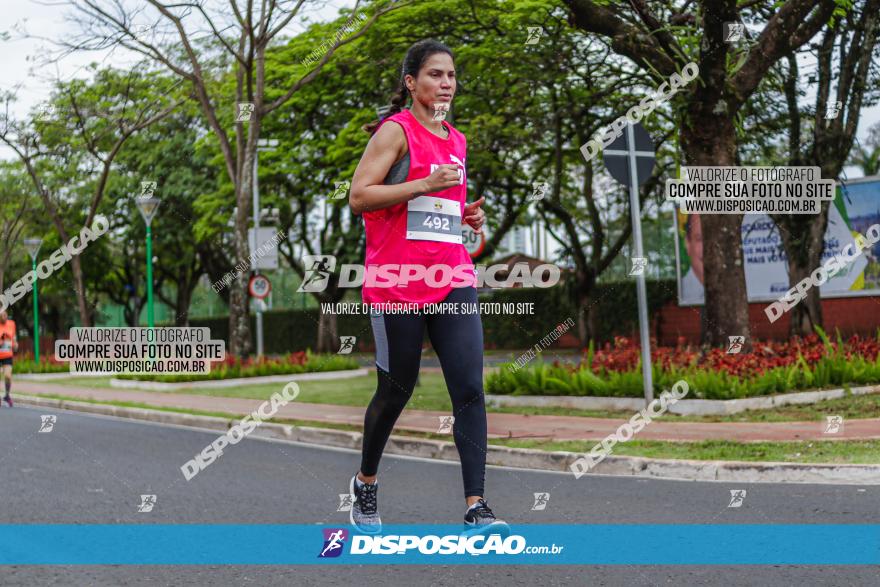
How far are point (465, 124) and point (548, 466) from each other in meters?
17.4

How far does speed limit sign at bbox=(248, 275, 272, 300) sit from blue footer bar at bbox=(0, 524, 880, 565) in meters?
16.9

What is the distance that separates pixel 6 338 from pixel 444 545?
14.2 metres

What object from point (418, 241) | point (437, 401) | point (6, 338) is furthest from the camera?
Answer: point (6, 338)

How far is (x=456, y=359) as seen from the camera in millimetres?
3963

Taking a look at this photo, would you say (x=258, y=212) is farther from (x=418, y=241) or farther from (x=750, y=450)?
(x=418, y=241)

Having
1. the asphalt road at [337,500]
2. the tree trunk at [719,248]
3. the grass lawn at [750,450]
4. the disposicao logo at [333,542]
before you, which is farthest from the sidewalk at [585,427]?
the disposicao logo at [333,542]

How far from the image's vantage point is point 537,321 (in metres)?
32.0

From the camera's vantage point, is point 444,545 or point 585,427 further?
point 585,427

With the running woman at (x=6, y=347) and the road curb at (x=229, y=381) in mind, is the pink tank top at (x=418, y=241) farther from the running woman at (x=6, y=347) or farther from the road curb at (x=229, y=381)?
the road curb at (x=229, y=381)

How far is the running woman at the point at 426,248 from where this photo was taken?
12.9ft

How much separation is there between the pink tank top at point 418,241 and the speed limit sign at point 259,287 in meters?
18.3

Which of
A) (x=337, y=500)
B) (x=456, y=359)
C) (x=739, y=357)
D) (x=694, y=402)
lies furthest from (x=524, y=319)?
(x=456, y=359)

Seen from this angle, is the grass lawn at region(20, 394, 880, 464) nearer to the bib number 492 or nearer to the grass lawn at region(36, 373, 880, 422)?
A: the grass lawn at region(36, 373, 880, 422)

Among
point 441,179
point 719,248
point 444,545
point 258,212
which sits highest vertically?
point 258,212
